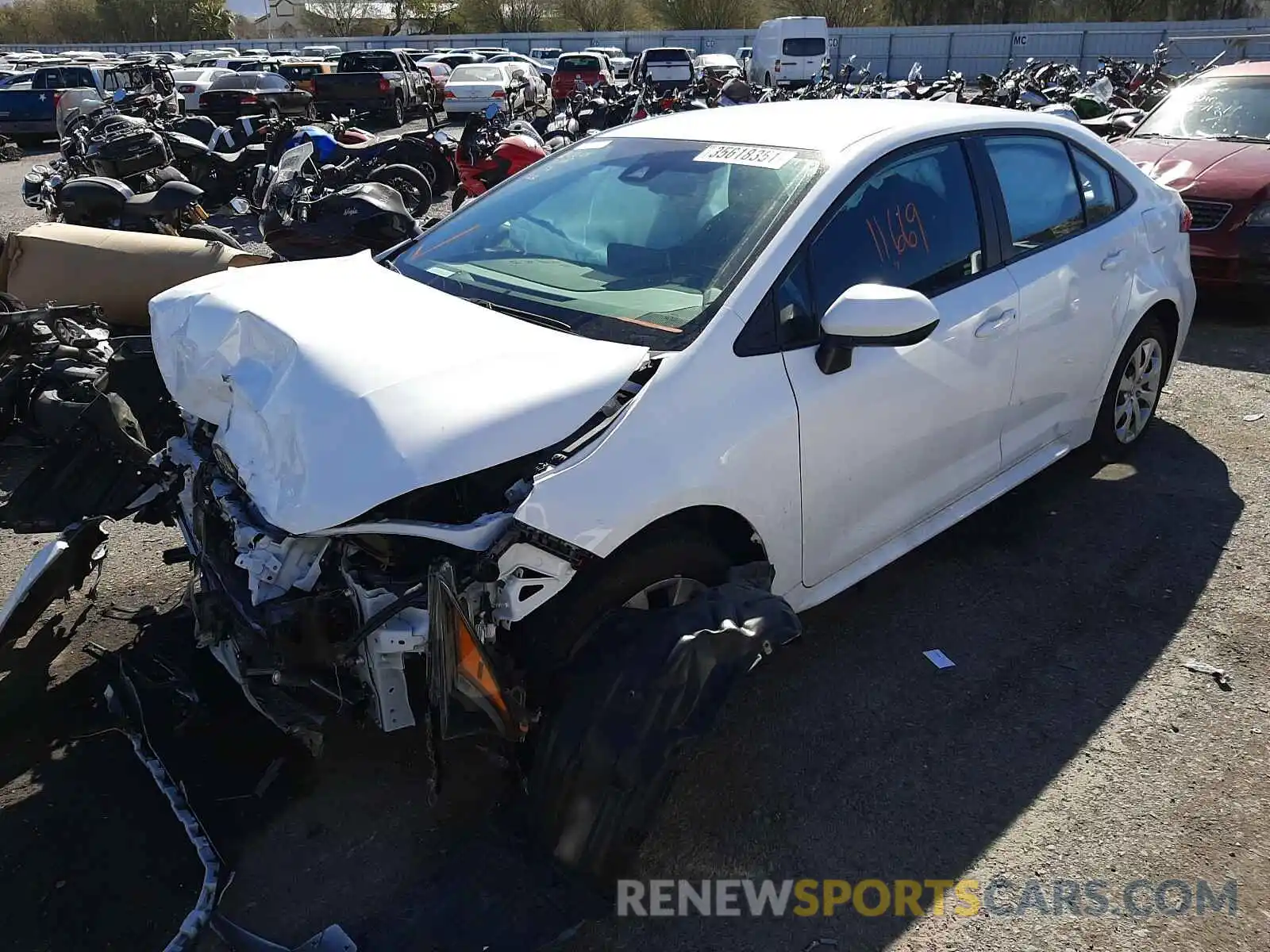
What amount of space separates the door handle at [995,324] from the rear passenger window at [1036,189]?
0.31 meters

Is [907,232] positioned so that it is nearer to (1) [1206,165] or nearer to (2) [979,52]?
(1) [1206,165]

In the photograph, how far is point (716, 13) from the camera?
50500 mm

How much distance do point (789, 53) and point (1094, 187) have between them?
2713 cm

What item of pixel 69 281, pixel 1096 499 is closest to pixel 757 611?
pixel 1096 499

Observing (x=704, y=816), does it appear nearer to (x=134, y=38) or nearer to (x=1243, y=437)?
(x=1243, y=437)

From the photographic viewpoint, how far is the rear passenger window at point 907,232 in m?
3.07

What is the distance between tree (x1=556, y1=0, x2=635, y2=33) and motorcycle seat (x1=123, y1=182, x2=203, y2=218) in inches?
2056

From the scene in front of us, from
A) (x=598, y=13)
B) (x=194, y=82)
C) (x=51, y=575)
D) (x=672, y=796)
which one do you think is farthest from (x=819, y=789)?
(x=598, y=13)

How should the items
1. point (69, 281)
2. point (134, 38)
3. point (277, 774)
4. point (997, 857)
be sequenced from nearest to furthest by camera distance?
point (997, 857) < point (277, 774) < point (69, 281) < point (134, 38)

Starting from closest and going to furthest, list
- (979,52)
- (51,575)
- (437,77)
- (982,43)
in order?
(51,575) < (437,77) < (982,43) < (979,52)

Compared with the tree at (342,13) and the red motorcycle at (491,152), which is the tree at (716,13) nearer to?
the tree at (342,13)

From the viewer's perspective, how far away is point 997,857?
2.65 m

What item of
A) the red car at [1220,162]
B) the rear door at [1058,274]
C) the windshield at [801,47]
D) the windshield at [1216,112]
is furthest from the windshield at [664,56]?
the rear door at [1058,274]

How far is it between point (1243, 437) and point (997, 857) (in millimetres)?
3755
